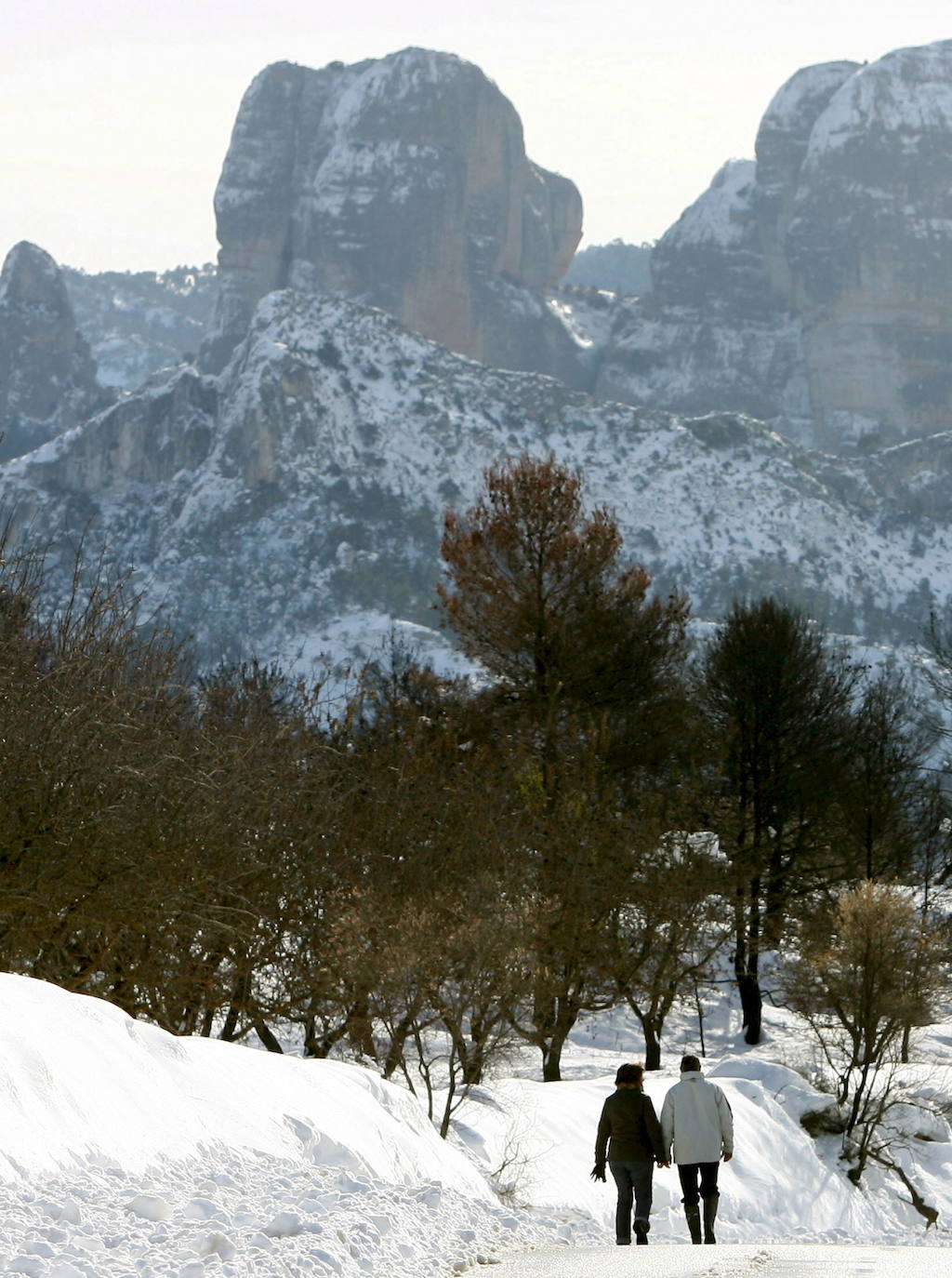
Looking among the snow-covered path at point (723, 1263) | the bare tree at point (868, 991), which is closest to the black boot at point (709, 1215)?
the snow-covered path at point (723, 1263)

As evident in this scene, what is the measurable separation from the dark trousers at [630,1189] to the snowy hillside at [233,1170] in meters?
0.32

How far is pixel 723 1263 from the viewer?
895cm

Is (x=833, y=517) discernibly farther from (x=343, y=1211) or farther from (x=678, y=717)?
(x=343, y=1211)

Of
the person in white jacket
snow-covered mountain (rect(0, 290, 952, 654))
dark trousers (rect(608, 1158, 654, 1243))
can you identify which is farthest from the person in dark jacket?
snow-covered mountain (rect(0, 290, 952, 654))

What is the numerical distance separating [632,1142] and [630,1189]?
38cm

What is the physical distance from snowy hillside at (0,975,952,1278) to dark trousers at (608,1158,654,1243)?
32 cm

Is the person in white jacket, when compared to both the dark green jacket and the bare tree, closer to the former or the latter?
the dark green jacket

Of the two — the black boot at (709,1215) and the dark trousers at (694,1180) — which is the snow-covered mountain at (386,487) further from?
the black boot at (709,1215)

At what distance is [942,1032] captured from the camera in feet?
132

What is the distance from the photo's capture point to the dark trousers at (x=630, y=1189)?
12320 millimetres

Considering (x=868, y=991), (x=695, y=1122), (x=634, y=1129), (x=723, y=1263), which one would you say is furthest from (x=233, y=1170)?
(x=868, y=991)

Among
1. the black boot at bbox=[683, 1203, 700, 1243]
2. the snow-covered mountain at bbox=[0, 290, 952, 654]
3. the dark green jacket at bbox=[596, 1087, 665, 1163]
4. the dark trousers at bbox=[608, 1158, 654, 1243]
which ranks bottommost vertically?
the black boot at bbox=[683, 1203, 700, 1243]

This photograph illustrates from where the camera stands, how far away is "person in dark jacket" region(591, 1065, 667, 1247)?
12359 millimetres

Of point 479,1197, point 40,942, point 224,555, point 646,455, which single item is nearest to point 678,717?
point 40,942
